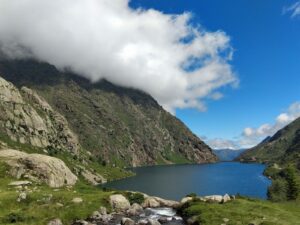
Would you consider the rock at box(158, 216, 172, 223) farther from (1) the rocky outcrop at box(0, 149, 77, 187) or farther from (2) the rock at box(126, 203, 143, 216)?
(1) the rocky outcrop at box(0, 149, 77, 187)

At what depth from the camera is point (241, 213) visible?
267 feet

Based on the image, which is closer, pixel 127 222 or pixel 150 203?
pixel 127 222

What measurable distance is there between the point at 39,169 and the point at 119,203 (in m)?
47.3

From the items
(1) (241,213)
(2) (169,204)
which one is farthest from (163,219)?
(2) (169,204)

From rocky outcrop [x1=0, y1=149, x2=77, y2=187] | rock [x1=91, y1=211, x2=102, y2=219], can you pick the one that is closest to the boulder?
rock [x1=91, y1=211, x2=102, y2=219]

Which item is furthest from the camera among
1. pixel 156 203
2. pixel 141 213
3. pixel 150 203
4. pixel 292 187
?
pixel 292 187

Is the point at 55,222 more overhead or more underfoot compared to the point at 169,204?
more underfoot

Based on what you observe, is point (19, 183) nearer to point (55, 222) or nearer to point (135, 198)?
point (135, 198)

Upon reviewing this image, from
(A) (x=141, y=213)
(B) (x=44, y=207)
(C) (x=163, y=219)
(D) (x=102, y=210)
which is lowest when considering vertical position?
(C) (x=163, y=219)

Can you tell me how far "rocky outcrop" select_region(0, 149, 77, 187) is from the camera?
131125mm

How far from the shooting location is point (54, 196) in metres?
96.6

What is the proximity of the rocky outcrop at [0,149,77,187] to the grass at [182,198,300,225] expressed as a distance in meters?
57.8

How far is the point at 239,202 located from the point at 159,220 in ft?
75.2

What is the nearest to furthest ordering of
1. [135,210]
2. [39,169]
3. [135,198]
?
1. [135,210]
2. [135,198]
3. [39,169]
